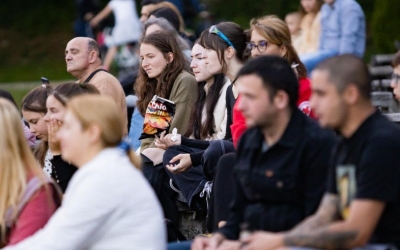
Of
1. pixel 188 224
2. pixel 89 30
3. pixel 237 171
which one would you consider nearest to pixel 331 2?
pixel 188 224

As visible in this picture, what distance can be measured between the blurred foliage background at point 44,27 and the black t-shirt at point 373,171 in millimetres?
14635

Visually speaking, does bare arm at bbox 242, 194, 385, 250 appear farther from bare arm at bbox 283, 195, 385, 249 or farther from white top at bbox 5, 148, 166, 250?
white top at bbox 5, 148, 166, 250

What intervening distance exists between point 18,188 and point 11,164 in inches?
5.3

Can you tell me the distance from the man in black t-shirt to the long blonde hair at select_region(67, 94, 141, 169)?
0.82 meters

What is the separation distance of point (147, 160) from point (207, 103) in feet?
2.06

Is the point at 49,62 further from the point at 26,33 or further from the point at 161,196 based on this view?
the point at 161,196

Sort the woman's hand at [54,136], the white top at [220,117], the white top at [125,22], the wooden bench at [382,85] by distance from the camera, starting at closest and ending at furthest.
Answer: the woman's hand at [54,136], the white top at [220,117], the wooden bench at [382,85], the white top at [125,22]

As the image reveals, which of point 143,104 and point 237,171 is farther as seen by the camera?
point 143,104

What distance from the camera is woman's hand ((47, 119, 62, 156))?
18.3 ft

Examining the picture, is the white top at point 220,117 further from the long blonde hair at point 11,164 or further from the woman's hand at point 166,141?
the long blonde hair at point 11,164

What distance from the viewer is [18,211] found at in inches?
179

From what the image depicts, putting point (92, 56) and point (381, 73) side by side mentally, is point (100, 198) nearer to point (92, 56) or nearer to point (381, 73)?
point (92, 56)

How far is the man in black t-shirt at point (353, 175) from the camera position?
3.89m

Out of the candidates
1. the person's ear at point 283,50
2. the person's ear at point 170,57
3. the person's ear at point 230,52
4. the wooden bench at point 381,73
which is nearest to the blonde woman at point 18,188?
the person's ear at point 283,50
